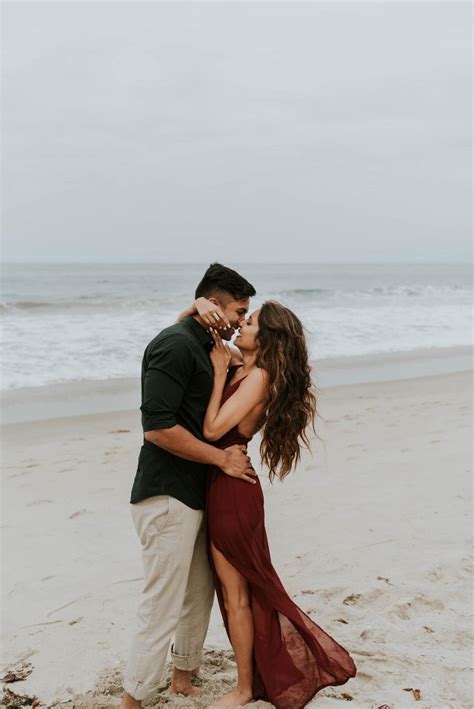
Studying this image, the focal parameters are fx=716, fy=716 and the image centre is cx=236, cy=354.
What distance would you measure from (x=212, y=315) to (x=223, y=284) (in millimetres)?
212

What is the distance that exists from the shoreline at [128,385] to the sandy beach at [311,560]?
138 cm

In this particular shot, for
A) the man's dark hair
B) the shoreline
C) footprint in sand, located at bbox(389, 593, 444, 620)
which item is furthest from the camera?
the shoreline

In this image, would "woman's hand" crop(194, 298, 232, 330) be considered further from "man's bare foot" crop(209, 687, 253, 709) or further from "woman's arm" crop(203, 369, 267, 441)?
"man's bare foot" crop(209, 687, 253, 709)

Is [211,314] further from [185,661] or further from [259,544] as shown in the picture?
[185,661]

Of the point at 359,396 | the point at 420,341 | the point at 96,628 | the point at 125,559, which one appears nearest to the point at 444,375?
the point at 359,396

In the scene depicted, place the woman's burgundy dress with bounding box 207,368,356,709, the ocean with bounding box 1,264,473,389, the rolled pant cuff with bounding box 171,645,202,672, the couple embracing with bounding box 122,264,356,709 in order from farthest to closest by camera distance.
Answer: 1. the ocean with bounding box 1,264,473,389
2. the rolled pant cuff with bounding box 171,645,202,672
3. the woman's burgundy dress with bounding box 207,368,356,709
4. the couple embracing with bounding box 122,264,356,709

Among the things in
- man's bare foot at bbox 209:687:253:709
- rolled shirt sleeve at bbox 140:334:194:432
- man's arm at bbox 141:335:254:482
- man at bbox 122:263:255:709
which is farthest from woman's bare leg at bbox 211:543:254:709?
rolled shirt sleeve at bbox 140:334:194:432

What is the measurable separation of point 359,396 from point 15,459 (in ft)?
18.7

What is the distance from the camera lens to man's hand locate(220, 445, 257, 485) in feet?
11.1

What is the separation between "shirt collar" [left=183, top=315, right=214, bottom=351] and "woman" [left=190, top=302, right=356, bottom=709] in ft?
0.17

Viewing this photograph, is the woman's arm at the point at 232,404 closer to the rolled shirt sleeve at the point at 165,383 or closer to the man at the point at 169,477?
the man at the point at 169,477

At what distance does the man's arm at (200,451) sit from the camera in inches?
125

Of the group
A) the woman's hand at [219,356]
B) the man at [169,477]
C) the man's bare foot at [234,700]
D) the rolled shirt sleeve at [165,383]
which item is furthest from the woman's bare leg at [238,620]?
the woman's hand at [219,356]

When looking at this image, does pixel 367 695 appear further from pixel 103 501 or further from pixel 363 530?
pixel 103 501
